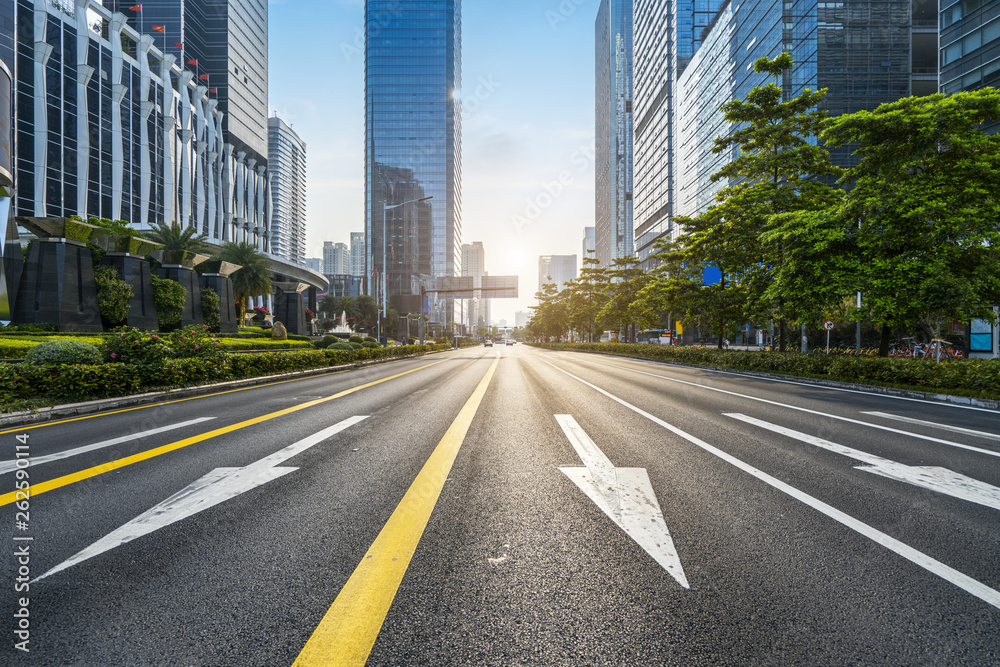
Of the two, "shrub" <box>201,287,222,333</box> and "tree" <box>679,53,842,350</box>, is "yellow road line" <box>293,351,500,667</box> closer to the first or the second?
"tree" <box>679,53,842,350</box>

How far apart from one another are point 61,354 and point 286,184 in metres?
197

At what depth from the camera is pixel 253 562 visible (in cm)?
270

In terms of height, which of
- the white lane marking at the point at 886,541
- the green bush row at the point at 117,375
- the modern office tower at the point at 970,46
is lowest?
the white lane marking at the point at 886,541

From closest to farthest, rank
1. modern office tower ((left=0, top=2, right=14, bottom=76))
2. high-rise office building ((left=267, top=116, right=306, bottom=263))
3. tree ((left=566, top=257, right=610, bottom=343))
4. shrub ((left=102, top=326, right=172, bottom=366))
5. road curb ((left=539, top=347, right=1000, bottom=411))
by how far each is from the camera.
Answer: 1. road curb ((left=539, top=347, right=1000, bottom=411))
2. shrub ((left=102, top=326, right=172, bottom=366))
3. modern office tower ((left=0, top=2, right=14, bottom=76))
4. tree ((left=566, top=257, right=610, bottom=343))
5. high-rise office building ((left=267, top=116, right=306, bottom=263))

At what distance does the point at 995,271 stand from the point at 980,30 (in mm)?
35606

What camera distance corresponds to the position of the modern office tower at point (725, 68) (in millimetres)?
47594

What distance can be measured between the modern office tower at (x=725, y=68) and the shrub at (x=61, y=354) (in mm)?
25179

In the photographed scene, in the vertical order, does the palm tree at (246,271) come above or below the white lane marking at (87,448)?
above

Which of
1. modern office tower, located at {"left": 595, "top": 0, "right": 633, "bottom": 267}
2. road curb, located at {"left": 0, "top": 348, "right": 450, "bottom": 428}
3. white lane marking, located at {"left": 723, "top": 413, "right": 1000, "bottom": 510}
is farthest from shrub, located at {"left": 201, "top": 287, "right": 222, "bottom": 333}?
modern office tower, located at {"left": 595, "top": 0, "right": 633, "bottom": 267}

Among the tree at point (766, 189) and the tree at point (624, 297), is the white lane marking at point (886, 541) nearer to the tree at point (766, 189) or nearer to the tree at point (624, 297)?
the tree at point (766, 189)

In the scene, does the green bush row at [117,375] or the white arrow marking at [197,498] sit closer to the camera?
the white arrow marking at [197,498]

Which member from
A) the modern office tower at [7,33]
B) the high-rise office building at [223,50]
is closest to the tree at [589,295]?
the modern office tower at [7,33]

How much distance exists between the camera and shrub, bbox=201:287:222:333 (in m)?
36.0

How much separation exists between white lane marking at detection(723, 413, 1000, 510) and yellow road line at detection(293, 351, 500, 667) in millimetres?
4731
